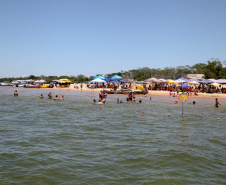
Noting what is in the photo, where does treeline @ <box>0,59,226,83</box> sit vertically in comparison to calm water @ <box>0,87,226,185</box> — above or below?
above

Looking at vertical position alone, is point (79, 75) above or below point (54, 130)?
above

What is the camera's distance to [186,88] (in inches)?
1713

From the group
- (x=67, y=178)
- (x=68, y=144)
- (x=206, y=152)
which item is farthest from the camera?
(x=68, y=144)

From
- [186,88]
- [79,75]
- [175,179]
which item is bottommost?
[175,179]

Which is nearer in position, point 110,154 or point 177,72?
point 110,154

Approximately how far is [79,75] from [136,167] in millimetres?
120380

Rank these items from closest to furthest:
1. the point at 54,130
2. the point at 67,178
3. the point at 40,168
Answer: the point at 67,178 → the point at 40,168 → the point at 54,130

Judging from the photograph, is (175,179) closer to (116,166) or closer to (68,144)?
(116,166)

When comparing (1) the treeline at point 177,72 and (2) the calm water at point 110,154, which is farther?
(1) the treeline at point 177,72

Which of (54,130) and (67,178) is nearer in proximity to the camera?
(67,178)

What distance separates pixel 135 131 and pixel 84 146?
395 cm

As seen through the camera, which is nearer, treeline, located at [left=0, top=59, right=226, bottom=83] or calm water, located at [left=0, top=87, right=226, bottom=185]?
calm water, located at [left=0, top=87, right=226, bottom=185]

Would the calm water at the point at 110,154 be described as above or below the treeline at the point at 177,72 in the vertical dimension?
below

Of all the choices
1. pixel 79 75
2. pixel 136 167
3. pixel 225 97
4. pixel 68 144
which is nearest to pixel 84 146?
pixel 68 144
